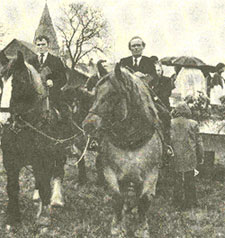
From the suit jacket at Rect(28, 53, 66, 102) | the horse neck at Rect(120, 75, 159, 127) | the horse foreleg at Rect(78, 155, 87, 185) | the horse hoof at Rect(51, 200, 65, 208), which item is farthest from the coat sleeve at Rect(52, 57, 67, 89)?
the horse foreleg at Rect(78, 155, 87, 185)

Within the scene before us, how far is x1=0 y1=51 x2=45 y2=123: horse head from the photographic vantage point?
557 cm

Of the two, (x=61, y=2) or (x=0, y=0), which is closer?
(x=0, y=0)

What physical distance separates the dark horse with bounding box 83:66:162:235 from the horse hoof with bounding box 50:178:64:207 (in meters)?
1.77

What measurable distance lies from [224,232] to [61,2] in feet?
20.2

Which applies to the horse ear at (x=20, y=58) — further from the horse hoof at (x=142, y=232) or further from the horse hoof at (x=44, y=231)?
the horse hoof at (x=142, y=232)

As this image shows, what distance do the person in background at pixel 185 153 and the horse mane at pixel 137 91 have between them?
6.55 feet

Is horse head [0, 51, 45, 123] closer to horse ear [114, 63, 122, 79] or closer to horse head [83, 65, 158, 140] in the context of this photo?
horse head [83, 65, 158, 140]

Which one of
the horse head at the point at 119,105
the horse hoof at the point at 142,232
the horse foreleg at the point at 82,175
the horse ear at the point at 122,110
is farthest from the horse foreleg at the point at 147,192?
the horse foreleg at the point at 82,175

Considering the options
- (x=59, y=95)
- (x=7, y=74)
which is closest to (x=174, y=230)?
(x=59, y=95)

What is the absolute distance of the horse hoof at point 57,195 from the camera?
7250 millimetres

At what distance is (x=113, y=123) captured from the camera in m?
5.29

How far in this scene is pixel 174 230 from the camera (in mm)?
6312

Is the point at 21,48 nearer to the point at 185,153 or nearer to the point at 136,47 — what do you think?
the point at 136,47

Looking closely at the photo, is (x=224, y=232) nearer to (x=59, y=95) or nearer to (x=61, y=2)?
(x=59, y=95)
